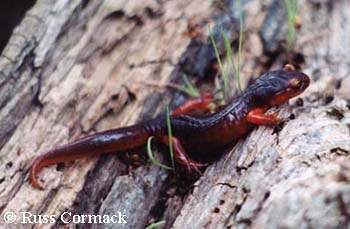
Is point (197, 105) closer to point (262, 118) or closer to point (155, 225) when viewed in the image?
point (262, 118)

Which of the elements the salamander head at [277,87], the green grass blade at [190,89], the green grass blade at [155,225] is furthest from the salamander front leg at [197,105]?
the green grass blade at [155,225]

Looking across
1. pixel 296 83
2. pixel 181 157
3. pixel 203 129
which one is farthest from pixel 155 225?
pixel 296 83

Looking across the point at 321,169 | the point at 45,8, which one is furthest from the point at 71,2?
the point at 321,169

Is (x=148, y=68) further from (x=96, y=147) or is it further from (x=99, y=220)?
(x=99, y=220)

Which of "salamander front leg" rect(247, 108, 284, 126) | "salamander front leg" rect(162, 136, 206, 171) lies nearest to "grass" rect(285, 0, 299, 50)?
"salamander front leg" rect(247, 108, 284, 126)

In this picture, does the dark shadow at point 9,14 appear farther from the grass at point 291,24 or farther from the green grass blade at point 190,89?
the grass at point 291,24
